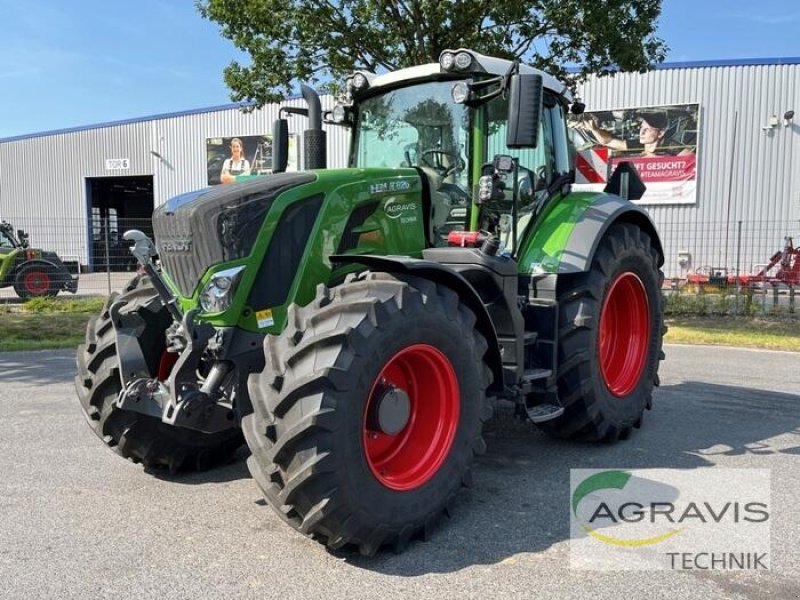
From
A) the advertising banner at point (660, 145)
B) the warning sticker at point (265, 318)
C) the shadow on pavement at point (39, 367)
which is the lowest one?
the shadow on pavement at point (39, 367)

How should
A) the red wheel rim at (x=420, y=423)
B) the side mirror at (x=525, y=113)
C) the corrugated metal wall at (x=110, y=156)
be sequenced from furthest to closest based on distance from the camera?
the corrugated metal wall at (x=110, y=156) → the side mirror at (x=525, y=113) → the red wheel rim at (x=420, y=423)

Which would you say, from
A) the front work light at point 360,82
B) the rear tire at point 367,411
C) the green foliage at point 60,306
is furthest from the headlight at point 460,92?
the green foliage at point 60,306

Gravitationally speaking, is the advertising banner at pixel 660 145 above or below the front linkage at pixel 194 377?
above

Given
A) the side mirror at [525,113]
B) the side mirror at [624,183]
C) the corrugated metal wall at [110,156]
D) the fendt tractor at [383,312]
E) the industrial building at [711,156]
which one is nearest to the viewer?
the fendt tractor at [383,312]

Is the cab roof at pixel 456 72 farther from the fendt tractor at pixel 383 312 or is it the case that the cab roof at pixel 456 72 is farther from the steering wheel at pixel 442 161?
the steering wheel at pixel 442 161

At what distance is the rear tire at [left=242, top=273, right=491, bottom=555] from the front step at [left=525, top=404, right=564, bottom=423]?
0.75 meters

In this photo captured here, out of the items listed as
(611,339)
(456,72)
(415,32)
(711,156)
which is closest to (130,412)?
(456,72)

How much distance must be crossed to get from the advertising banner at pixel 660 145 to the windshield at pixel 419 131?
17.1m

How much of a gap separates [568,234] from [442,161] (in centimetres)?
100

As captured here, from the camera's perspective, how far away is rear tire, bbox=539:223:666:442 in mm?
4582

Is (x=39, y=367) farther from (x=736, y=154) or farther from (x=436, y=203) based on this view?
(x=736, y=154)

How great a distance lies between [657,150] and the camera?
21.2 m

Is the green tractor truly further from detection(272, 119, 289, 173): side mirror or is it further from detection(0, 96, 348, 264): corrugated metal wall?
detection(272, 119, 289, 173): side mirror

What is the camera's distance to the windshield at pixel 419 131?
180 inches
